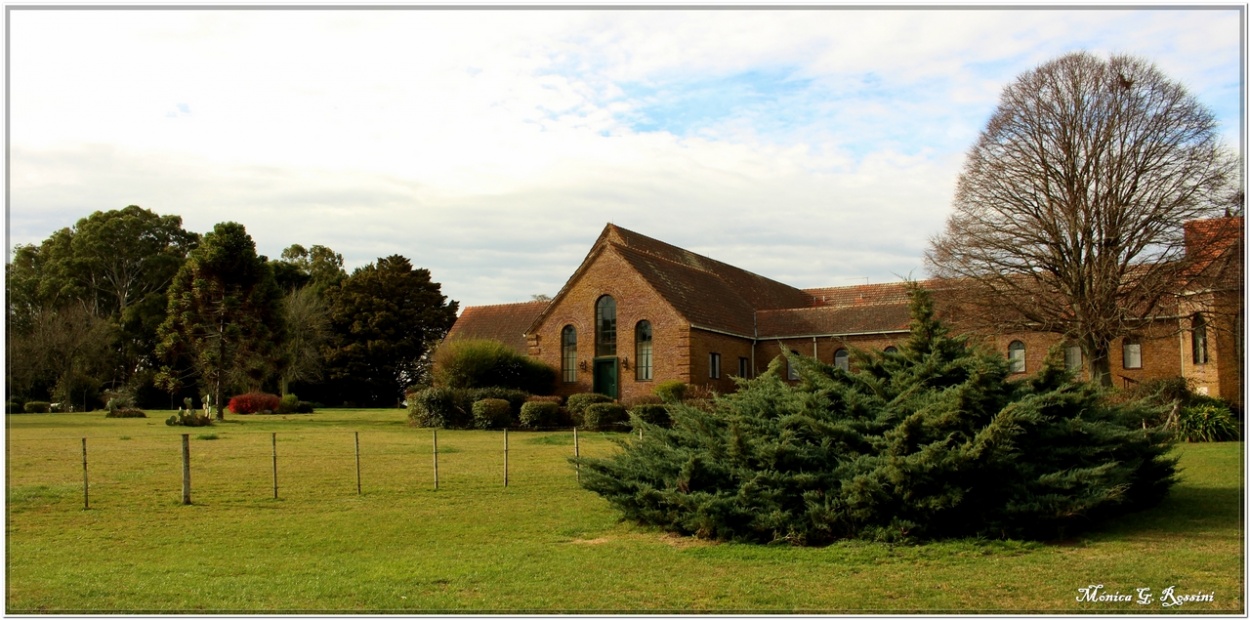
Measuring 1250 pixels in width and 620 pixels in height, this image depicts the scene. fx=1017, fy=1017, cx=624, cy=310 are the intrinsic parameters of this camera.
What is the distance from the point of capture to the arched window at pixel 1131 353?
37625 millimetres

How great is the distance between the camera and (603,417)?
33938 mm

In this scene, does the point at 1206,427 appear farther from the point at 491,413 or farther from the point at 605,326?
the point at 605,326

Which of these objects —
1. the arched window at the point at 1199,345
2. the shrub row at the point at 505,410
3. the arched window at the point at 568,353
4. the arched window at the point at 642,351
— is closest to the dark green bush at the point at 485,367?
the arched window at the point at 568,353

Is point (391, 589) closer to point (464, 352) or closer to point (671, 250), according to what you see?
point (464, 352)

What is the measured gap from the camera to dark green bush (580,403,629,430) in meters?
33.8

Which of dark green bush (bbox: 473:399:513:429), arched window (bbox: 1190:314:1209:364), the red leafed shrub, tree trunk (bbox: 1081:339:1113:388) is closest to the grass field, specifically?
tree trunk (bbox: 1081:339:1113:388)

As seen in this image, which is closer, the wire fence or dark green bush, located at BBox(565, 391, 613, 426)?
the wire fence

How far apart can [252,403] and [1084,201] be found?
3555cm

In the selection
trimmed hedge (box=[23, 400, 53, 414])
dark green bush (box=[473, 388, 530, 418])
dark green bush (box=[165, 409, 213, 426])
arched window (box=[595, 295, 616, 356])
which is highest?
arched window (box=[595, 295, 616, 356])

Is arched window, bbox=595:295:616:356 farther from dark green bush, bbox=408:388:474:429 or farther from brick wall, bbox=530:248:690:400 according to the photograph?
dark green bush, bbox=408:388:474:429

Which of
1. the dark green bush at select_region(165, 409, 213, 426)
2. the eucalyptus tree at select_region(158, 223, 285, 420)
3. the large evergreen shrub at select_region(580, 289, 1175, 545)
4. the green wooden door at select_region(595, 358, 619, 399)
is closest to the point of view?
the large evergreen shrub at select_region(580, 289, 1175, 545)

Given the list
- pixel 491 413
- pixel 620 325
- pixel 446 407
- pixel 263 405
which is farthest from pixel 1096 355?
pixel 263 405

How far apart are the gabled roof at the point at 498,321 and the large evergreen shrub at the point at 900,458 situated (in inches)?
1535

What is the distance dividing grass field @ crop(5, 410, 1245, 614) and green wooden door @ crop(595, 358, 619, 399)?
21.9m
